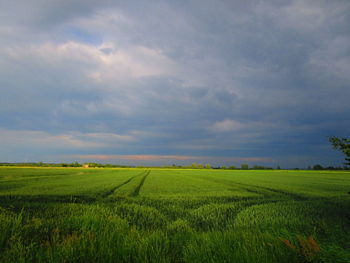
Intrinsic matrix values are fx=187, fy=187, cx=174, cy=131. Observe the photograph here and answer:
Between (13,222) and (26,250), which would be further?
(13,222)

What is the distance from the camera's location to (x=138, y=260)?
2.45m

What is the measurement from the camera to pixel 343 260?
2.09 meters

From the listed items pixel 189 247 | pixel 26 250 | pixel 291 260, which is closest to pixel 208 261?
pixel 189 247

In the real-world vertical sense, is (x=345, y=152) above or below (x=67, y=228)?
above

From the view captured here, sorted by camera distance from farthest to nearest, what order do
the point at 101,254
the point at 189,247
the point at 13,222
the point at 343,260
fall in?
the point at 13,222
the point at 189,247
the point at 101,254
the point at 343,260

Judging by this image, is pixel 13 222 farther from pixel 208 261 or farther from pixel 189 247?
pixel 208 261

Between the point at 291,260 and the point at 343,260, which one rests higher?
the point at 343,260

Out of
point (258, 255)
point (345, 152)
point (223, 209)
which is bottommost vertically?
point (223, 209)

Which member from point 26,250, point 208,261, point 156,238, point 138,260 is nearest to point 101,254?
point 138,260

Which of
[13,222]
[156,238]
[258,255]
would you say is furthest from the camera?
[13,222]

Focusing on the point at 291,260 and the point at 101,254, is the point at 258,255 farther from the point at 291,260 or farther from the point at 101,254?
the point at 101,254

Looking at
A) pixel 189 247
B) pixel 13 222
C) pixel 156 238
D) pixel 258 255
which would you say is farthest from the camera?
pixel 13 222

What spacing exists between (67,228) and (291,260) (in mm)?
3797

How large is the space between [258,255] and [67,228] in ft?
11.2
